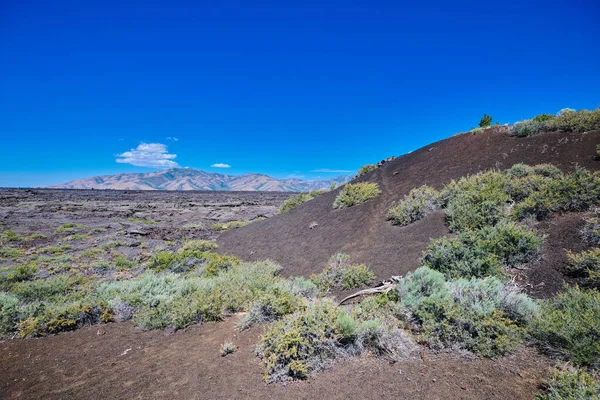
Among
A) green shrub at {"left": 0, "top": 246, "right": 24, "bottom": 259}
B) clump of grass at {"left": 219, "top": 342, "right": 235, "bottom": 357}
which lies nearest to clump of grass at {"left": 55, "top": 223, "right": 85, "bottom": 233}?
green shrub at {"left": 0, "top": 246, "right": 24, "bottom": 259}

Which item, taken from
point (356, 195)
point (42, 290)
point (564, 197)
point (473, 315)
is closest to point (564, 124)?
point (564, 197)

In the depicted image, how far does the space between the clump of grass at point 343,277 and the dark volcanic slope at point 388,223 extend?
1.46ft

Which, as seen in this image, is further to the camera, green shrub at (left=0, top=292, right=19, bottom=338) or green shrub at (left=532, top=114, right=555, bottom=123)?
green shrub at (left=532, top=114, right=555, bottom=123)

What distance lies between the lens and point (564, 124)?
1062 centimetres

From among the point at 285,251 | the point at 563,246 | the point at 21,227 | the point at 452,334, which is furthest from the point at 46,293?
the point at 21,227

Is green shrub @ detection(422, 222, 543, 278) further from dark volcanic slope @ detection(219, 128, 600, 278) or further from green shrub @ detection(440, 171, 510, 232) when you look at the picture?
dark volcanic slope @ detection(219, 128, 600, 278)

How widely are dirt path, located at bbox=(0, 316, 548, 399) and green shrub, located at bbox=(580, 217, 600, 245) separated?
3375 mm

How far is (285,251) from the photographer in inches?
457

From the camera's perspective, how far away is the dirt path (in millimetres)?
3312

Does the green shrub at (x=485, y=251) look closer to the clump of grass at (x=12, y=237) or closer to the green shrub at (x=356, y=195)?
the green shrub at (x=356, y=195)

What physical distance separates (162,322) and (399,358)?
4929 mm

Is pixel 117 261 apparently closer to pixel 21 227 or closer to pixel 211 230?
pixel 211 230

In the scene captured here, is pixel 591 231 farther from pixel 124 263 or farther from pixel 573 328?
pixel 124 263

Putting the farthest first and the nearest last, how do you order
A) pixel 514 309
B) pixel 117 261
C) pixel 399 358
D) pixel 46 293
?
pixel 117 261, pixel 46 293, pixel 514 309, pixel 399 358
